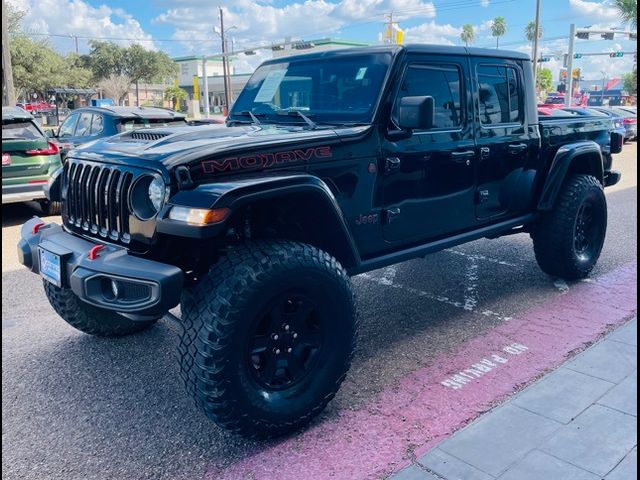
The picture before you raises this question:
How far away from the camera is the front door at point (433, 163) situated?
365 cm

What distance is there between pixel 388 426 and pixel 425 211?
58.4 inches

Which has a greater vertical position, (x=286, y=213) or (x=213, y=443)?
(x=286, y=213)

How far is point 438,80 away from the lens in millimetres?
4039

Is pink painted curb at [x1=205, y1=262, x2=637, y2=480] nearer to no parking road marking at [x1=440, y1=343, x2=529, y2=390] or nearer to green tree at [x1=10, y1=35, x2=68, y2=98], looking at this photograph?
no parking road marking at [x1=440, y1=343, x2=529, y2=390]

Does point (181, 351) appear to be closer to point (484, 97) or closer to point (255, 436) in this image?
point (255, 436)

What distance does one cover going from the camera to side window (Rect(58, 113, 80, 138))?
10039 millimetres

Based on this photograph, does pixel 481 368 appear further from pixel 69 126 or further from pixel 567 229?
pixel 69 126

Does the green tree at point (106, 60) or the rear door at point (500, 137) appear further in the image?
the green tree at point (106, 60)

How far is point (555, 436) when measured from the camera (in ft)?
9.41

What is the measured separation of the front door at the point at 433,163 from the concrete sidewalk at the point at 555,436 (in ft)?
4.08

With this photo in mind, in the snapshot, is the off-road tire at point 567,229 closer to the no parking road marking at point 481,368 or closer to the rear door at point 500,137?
the rear door at point 500,137

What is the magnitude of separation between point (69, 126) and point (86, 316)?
7272mm

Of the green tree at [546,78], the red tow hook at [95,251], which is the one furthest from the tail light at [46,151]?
the green tree at [546,78]

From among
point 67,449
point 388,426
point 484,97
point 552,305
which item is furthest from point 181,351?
point 552,305
